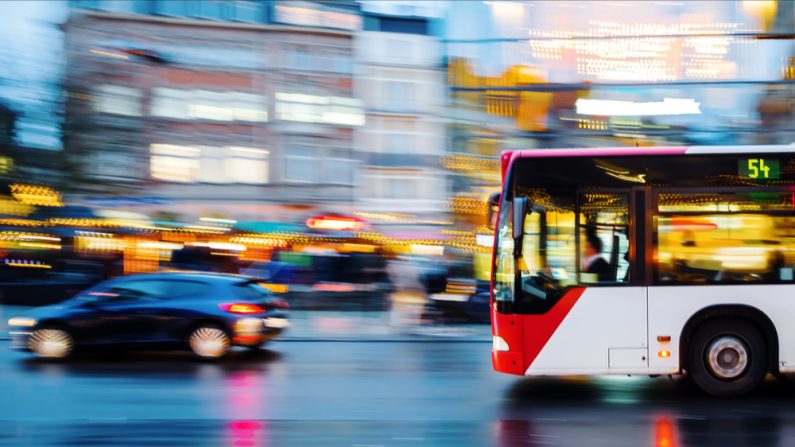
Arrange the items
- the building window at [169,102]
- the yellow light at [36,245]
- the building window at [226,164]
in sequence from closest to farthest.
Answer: the yellow light at [36,245] → the building window at [169,102] → the building window at [226,164]

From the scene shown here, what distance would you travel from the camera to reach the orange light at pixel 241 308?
45.1ft

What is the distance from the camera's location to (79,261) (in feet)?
81.8

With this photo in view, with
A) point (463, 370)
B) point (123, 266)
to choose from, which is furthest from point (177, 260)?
point (463, 370)

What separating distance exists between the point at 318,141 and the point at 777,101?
21.6 metres

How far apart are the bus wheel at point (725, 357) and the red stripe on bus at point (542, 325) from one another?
1.46 metres

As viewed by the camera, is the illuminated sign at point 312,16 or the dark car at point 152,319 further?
the illuminated sign at point 312,16

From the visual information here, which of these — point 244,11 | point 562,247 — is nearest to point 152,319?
point 562,247

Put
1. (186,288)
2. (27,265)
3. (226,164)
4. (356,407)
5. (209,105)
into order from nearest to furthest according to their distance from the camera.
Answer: (356,407) < (186,288) < (27,265) < (209,105) < (226,164)

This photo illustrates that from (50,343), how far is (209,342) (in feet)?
7.73

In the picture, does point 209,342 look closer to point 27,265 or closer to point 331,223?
point 27,265

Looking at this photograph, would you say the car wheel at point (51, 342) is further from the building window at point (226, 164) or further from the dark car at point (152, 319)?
the building window at point (226, 164)

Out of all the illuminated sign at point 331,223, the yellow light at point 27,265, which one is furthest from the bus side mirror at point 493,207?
the illuminated sign at point 331,223

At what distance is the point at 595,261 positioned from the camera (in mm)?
9859

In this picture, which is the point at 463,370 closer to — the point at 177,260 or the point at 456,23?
the point at 177,260
